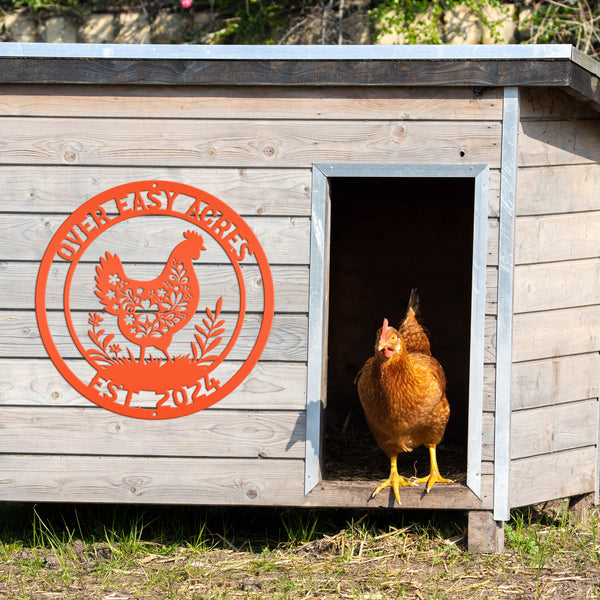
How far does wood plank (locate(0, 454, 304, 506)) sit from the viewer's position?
3828 mm

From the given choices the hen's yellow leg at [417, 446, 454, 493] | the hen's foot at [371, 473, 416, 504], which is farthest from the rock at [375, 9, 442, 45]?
the hen's foot at [371, 473, 416, 504]

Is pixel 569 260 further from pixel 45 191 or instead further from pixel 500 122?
pixel 45 191

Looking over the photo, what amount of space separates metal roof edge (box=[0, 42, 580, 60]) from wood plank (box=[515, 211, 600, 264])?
0.72m

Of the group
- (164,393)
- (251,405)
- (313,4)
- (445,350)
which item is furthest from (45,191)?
(313,4)

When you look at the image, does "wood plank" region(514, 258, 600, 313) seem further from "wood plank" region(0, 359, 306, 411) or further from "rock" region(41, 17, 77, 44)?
"rock" region(41, 17, 77, 44)

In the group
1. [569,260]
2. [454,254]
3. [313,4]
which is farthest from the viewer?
[313,4]

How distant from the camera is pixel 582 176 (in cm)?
399

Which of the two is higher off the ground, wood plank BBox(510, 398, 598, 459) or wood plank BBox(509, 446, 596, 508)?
wood plank BBox(510, 398, 598, 459)

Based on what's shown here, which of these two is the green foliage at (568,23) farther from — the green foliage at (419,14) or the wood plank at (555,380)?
the wood plank at (555,380)

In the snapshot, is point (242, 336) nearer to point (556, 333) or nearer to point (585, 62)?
point (556, 333)

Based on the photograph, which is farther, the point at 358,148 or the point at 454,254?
the point at 454,254

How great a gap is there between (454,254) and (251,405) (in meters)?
2.12

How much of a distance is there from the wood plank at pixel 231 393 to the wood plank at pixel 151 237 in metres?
0.48

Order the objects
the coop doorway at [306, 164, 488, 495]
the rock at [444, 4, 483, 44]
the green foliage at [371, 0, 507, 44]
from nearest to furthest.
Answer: the coop doorway at [306, 164, 488, 495]
the green foliage at [371, 0, 507, 44]
the rock at [444, 4, 483, 44]
